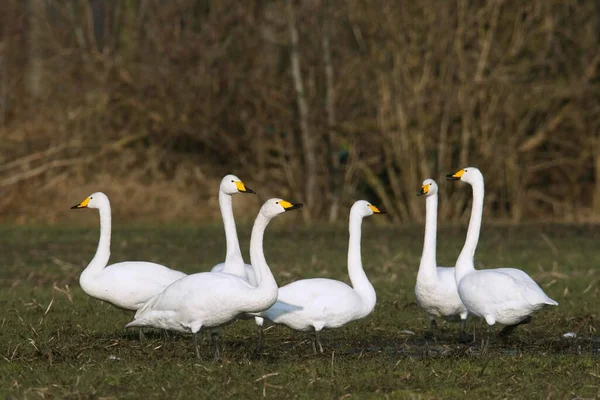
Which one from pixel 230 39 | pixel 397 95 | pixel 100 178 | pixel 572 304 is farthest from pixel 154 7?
pixel 572 304

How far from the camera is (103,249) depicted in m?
9.27

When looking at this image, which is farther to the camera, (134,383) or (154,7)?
(154,7)

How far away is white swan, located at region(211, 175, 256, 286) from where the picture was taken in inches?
341

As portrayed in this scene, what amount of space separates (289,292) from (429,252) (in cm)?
133

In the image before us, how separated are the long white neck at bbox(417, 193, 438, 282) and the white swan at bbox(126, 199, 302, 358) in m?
1.37

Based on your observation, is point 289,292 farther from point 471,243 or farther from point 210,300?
point 471,243

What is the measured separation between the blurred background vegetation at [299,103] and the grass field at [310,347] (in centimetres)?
500

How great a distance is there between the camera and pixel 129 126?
2064 centimetres

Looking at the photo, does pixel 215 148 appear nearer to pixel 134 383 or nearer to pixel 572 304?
pixel 572 304

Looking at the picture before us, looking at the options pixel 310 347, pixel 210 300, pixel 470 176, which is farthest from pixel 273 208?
pixel 470 176

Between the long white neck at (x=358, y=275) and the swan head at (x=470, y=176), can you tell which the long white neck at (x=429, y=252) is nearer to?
the swan head at (x=470, y=176)

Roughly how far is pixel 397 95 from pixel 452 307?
1097 centimetres

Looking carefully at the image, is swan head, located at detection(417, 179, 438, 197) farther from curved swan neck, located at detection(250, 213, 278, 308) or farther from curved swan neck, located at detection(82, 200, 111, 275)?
curved swan neck, located at detection(82, 200, 111, 275)

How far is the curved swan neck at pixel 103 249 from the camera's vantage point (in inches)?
348
